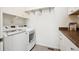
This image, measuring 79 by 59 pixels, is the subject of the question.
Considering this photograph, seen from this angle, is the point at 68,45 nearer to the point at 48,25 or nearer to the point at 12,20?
the point at 48,25

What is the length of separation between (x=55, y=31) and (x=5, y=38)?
3.47ft

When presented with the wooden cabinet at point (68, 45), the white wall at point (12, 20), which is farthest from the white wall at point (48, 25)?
the wooden cabinet at point (68, 45)

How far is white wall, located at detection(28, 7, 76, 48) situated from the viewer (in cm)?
165

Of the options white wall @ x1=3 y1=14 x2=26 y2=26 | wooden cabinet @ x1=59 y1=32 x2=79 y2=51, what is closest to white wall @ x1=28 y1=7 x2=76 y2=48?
white wall @ x1=3 y1=14 x2=26 y2=26

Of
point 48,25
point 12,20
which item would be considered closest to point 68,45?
point 48,25

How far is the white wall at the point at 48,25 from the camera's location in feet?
5.43

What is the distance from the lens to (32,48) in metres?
1.69

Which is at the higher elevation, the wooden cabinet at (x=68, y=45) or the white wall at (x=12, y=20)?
the white wall at (x=12, y=20)

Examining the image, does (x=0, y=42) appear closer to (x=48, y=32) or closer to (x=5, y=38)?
(x=5, y=38)

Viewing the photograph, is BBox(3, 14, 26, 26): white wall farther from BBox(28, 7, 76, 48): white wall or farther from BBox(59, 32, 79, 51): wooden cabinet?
BBox(59, 32, 79, 51): wooden cabinet

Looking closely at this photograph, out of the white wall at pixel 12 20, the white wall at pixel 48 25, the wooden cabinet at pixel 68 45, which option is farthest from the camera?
the white wall at pixel 48 25

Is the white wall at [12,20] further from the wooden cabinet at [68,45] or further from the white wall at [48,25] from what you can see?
the wooden cabinet at [68,45]

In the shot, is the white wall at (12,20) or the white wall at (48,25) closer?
the white wall at (12,20)
